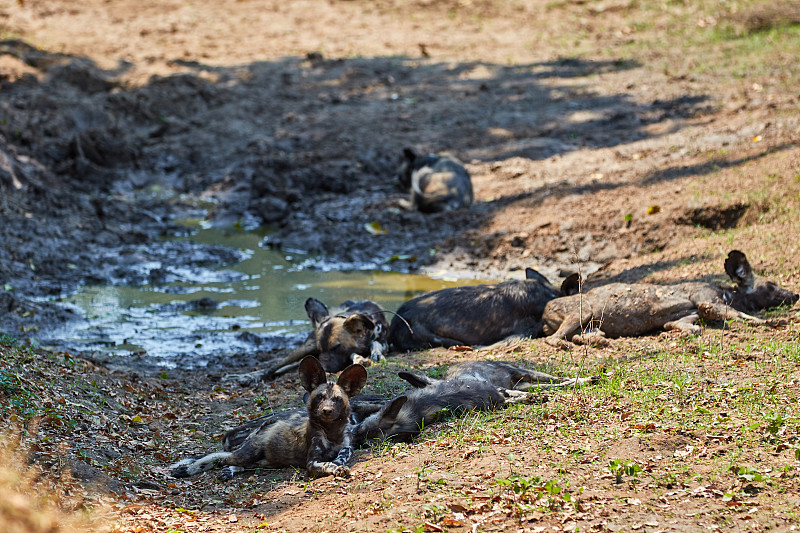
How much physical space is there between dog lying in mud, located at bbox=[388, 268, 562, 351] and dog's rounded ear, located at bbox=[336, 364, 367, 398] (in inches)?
106

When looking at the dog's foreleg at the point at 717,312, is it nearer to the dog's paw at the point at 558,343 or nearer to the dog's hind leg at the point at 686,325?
the dog's hind leg at the point at 686,325

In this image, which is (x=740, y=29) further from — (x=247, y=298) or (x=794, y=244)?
(x=247, y=298)

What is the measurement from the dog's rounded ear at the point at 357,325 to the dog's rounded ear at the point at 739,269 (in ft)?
13.0

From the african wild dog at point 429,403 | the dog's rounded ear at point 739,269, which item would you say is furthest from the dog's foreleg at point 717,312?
the african wild dog at point 429,403

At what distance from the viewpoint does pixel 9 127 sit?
1633 cm

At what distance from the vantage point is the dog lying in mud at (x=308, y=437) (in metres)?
6.00

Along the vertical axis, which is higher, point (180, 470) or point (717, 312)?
point (717, 312)

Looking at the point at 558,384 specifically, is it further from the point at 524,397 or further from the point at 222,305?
the point at 222,305

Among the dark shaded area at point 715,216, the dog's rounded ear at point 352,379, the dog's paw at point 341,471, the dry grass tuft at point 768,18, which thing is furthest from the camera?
the dry grass tuft at point 768,18

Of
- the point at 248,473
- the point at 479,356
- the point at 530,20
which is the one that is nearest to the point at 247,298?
the point at 479,356

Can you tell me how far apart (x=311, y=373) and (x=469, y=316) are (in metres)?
3.26

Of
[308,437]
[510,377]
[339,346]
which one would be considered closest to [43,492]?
[308,437]

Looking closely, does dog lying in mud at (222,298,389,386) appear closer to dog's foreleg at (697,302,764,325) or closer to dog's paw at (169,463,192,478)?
dog's paw at (169,463,192,478)

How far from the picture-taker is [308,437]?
20.1 ft
